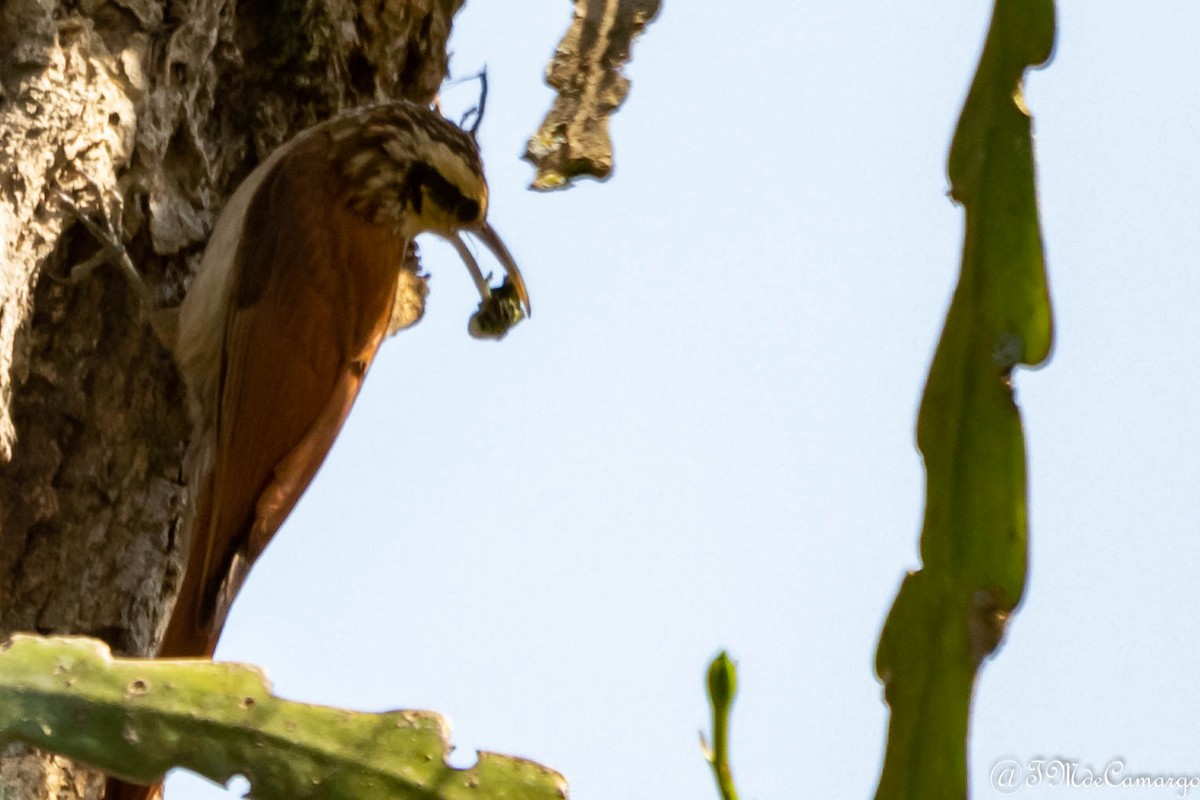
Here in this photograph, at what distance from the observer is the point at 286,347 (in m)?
3.41

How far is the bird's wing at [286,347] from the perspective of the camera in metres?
3.21

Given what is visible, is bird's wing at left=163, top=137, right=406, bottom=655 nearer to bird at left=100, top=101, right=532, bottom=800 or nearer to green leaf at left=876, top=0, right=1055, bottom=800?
bird at left=100, top=101, right=532, bottom=800

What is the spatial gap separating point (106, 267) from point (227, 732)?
1625mm

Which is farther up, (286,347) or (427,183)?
(427,183)

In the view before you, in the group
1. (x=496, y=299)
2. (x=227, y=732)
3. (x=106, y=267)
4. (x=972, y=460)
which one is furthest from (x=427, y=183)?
(x=972, y=460)

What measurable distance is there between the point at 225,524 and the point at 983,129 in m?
1.90

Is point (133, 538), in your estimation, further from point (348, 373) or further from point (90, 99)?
point (90, 99)

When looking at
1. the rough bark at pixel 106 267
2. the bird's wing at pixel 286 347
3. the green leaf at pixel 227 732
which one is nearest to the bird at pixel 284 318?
the bird's wing at pixel 286 347

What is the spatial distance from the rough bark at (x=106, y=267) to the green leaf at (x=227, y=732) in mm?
954

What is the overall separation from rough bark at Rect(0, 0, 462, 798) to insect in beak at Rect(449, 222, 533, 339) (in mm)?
627

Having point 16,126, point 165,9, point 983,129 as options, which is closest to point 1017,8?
point 983,129

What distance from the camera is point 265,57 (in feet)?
12.0

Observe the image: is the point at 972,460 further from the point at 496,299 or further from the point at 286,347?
the point at 496,299

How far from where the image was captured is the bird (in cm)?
318
